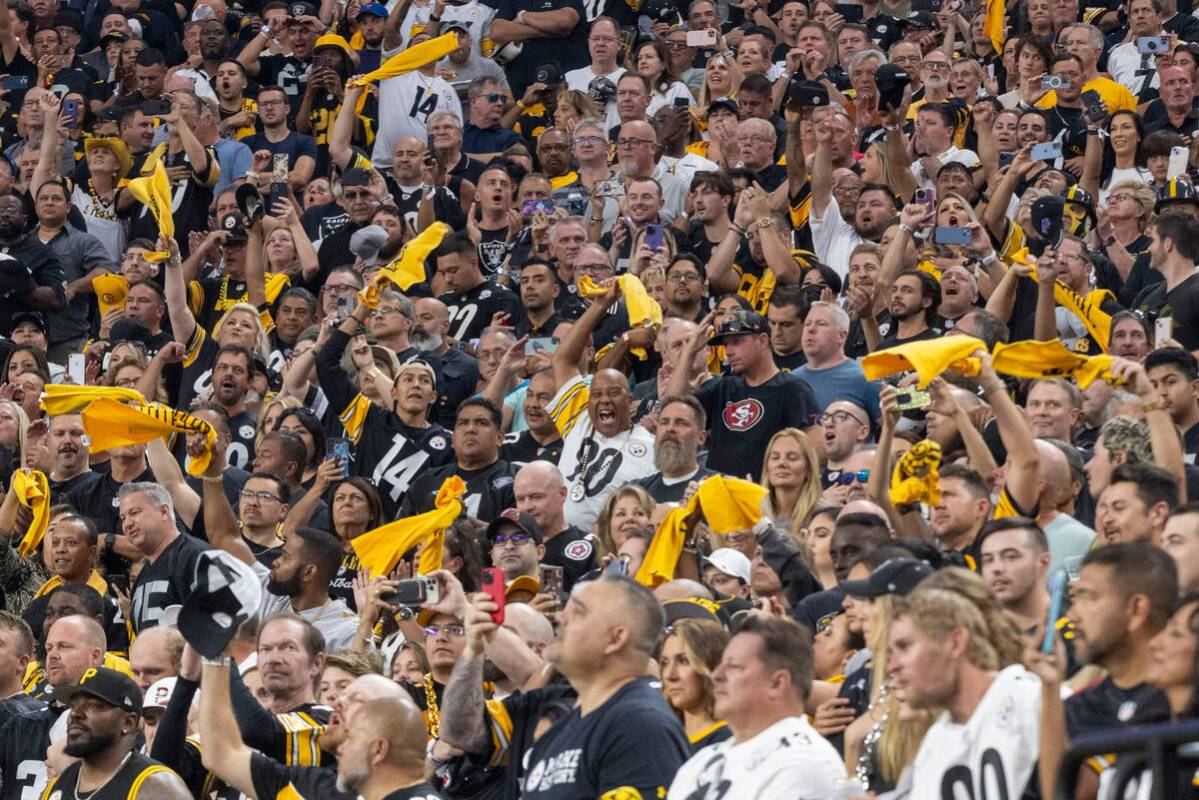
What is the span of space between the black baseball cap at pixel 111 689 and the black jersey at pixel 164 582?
191 cm

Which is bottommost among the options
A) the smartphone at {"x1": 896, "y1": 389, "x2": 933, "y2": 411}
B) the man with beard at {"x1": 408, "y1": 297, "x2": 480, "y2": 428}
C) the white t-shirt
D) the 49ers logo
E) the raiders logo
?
the white t-shirt

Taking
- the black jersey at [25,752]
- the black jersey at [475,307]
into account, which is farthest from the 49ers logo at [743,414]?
the black jersey at [25,752]

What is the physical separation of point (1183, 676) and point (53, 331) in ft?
33.2

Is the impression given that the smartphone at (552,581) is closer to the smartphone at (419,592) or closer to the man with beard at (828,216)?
the smartphone at (419,592)

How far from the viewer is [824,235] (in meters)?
11.7

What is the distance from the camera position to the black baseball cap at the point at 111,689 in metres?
7.07

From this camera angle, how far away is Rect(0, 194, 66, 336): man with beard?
43.3 ft

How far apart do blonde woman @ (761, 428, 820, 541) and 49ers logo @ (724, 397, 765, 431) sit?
1.02m

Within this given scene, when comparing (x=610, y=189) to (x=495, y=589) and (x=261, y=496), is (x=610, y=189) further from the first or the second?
(x=495, y=589)

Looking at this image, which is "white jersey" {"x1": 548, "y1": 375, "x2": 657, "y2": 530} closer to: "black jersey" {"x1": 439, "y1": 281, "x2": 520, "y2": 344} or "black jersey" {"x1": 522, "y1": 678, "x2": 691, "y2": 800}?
"black jersey" {"x1": 439, "y1": 281, "x2": 520, "y2": 344}

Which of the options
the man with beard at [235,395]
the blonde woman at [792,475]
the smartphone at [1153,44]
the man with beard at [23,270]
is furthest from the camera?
the man with beard at [23,270]

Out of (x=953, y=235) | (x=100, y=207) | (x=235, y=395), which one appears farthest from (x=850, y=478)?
(x=100, y=207)

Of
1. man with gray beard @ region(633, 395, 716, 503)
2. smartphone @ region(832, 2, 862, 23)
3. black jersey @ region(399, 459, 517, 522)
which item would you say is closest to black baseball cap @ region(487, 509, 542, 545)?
man with gray beard @ region(633, 395, 716, 503)

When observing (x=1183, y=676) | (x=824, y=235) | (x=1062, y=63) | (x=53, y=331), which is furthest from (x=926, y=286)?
(x=53, y=331)
